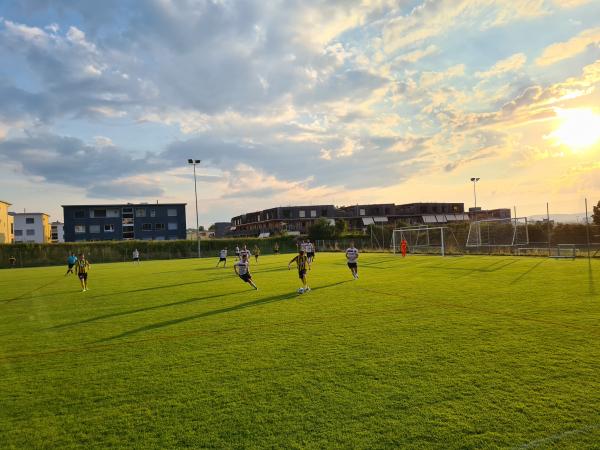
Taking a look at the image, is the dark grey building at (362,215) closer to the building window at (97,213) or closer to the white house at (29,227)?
the building window at (97,213)

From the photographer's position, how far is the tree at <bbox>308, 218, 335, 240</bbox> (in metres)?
67.4

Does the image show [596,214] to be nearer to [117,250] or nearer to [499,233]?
[499,233]

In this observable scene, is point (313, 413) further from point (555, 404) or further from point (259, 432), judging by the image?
point (555, 404)

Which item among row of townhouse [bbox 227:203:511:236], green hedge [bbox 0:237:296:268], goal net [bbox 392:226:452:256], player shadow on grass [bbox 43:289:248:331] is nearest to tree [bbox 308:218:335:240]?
green hedge [bbox 0:237:296:268]

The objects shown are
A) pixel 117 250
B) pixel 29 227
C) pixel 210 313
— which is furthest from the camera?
pixel 29 227

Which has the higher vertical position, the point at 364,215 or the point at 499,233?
the point at 364,215

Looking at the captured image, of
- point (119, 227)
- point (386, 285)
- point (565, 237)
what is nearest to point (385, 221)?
point (119, 227)

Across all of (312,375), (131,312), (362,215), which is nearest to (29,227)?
(362,215)

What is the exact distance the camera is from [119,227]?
262ft

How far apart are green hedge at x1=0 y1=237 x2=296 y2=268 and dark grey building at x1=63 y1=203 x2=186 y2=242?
22469 mm

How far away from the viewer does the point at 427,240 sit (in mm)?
41469

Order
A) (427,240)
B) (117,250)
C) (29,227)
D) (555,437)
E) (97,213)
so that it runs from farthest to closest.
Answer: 1. (29,227)
2. (97,213)
3. (117,250)
4. (427,240)
5. (555,437)

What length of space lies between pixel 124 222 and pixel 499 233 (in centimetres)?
6799

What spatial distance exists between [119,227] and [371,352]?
265ft
